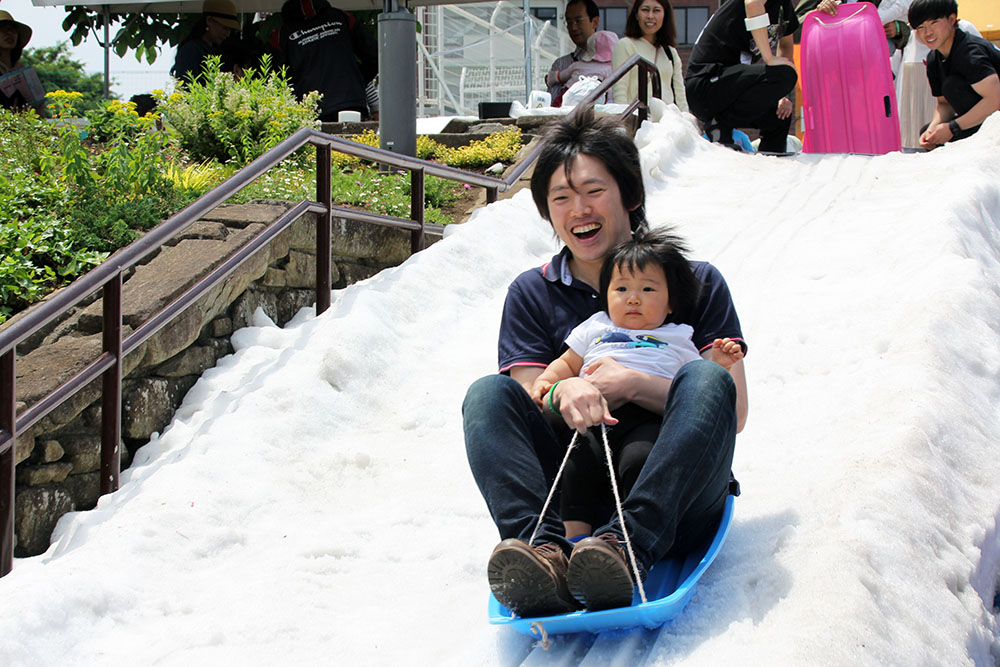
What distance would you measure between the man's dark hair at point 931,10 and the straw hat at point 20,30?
7660 mm

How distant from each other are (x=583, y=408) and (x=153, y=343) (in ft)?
7.93

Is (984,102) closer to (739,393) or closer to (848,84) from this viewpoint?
(848,84)

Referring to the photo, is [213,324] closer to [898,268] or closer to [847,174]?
[898,268]

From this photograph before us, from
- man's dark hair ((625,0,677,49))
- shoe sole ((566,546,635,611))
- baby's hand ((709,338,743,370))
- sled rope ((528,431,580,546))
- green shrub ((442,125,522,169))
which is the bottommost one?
shoe sole ((566,546,635,611))

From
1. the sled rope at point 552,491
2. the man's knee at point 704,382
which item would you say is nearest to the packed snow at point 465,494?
the sled rope at point 552,491

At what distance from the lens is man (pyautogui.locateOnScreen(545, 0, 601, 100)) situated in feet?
32.0

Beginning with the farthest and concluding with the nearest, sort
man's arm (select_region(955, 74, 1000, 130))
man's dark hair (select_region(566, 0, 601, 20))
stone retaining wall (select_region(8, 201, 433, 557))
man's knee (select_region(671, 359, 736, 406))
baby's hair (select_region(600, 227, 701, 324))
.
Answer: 1. man's dark hair (select_region(566, 0, 601, 20))
2. man's arm (select_region(955, 74, 1000, 130))
3. stone retaining wall (select_region(8, 201, 433, 557))
4. baby's hair (select_region(600, 227, 701, 324))
5. man's knee (select_region(671, 359, 736, 406))

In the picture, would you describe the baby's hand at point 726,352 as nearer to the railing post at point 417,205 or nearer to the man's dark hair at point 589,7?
the railing post at point 417,205

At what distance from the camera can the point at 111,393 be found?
396cm

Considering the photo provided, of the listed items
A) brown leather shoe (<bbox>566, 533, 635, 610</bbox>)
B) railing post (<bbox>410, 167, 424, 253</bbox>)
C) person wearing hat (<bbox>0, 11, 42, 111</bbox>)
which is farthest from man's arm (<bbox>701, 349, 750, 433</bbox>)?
person wearing hat (<bbox>0, 11, 42, 111</bbox>)

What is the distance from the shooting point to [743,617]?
254 centimetres

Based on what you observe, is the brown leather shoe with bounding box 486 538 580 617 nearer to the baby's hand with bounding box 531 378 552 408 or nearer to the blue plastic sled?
the blue plastic sled

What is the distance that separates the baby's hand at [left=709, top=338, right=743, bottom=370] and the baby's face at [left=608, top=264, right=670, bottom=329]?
6.8 inches

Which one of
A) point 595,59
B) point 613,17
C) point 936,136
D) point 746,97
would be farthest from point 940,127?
point 613,17
